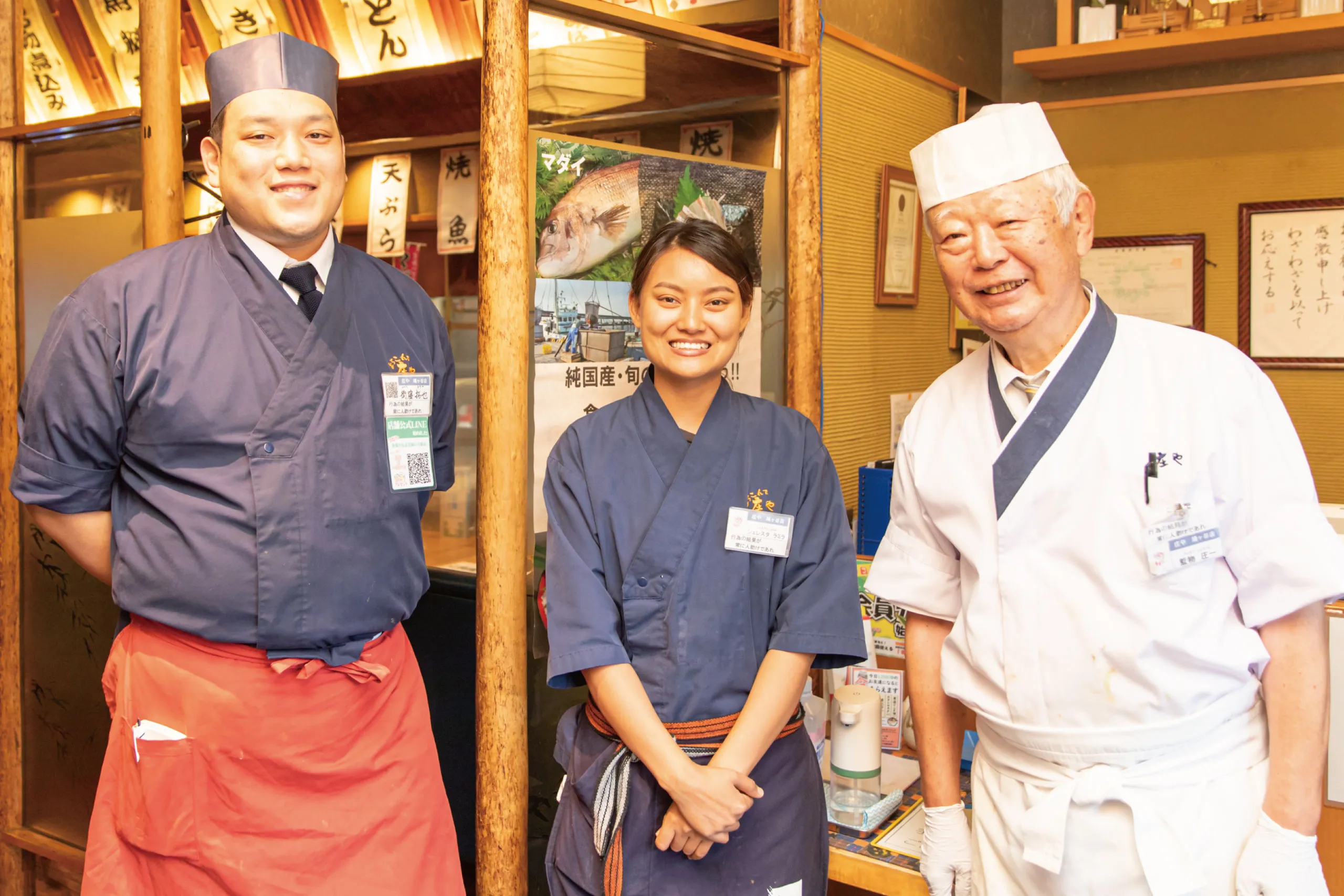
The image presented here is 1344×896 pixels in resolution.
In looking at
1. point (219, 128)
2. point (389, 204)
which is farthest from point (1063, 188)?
point (389, 204)

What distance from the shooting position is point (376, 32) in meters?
3.08

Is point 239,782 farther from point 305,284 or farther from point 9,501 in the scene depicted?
point 9,501

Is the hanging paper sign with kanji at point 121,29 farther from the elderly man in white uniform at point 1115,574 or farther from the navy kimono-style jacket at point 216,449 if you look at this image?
the elderly man in white uniform at point 1115,574

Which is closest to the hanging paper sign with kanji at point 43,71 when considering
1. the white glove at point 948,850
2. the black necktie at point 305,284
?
the black necktie at point 305,284

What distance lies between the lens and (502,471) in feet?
5.72

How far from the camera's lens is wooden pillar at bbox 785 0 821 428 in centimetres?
210

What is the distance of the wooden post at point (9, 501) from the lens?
2371 mm

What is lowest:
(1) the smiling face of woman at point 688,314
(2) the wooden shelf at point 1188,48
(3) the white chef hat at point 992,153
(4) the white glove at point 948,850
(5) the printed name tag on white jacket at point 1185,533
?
(4) the white glove at point 948,850

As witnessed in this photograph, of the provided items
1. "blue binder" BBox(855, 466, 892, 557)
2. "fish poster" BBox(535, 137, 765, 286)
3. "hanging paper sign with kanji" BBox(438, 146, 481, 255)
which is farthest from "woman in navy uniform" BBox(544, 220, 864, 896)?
"hanging paper sign with kanji" BBox(438, 146, 481, 255)

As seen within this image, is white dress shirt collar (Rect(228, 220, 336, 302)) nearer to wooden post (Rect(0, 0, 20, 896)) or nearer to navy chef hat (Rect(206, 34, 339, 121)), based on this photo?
navy chef hat (Rect(206, 34, 339, 121))

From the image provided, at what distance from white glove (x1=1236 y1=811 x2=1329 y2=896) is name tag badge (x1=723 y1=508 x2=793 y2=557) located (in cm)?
72

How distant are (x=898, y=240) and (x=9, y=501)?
2369 millimetres

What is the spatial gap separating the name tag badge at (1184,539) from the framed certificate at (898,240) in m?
1.62

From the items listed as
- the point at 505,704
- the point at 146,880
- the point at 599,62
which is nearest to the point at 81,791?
the point at 146,880
